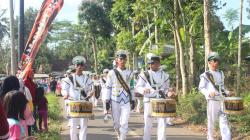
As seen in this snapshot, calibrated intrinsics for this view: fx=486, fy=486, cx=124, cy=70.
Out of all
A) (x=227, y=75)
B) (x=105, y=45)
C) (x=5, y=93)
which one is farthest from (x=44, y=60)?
(x=5, y=93)

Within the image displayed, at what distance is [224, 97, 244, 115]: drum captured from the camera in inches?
394

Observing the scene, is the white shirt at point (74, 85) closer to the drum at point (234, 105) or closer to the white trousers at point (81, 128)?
the white trousers at point (81, 128)

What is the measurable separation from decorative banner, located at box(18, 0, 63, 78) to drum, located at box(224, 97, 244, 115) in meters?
3.97

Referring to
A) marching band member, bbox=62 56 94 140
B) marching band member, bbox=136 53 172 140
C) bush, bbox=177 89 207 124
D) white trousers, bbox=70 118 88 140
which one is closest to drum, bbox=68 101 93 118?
white trousers, bbox=70 118 88 140

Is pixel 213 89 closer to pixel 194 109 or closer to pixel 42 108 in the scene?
pixel 194 109

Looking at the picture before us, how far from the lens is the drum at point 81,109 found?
9.82m

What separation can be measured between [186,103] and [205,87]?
5.11m

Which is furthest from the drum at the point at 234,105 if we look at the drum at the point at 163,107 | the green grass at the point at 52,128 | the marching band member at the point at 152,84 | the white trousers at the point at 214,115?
the green grass at the point at 52,128

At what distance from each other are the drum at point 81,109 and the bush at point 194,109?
5.24 m

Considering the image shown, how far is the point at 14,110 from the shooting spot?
5.91 meters

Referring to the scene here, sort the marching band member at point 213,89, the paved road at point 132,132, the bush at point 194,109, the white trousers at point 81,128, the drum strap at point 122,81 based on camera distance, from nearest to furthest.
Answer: the white trousers at point 81,128 → the marching band member at point 213,89 → the drum strap at point 122,81 → the paved road at point 132,132 → the bush at point 194,109

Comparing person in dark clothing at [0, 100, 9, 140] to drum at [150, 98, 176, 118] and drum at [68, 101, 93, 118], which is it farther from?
drum at [150, 98, 176, 118]

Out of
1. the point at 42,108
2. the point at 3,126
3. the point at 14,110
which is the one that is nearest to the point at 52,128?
the point at 42,108

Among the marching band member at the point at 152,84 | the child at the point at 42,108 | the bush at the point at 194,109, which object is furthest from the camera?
the bush at the point at 194,109
